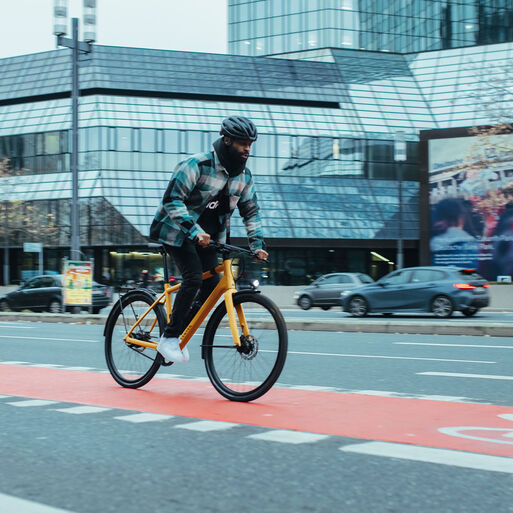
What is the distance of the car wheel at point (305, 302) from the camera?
99.4 ft

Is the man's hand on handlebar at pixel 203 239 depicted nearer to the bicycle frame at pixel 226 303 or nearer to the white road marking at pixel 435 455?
the bicycle frame at pixel 226 303

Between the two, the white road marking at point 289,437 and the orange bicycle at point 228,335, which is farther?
the orange bicycle at point 228,335

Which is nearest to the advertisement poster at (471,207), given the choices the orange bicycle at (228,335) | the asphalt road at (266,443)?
the asphalt road at (266,443)

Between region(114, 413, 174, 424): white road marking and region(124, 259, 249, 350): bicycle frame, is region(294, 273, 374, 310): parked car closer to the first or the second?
region(124, 259, 249, 350): bicycle frame

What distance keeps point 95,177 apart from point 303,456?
4464 centimetres

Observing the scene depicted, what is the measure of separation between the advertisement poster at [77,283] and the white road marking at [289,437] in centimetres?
1770

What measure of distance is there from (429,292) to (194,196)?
16.4 meters

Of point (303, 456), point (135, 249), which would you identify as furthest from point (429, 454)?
point (135, 249)

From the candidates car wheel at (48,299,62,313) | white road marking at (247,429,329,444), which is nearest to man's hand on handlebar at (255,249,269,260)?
white road marking at (247,429,329,444)

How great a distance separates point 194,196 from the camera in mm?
5828

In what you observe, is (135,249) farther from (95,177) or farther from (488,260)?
(488,260)

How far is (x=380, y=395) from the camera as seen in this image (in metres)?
6.26

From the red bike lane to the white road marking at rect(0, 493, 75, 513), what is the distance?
186 cm

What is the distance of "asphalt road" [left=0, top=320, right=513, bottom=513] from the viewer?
325 cm
